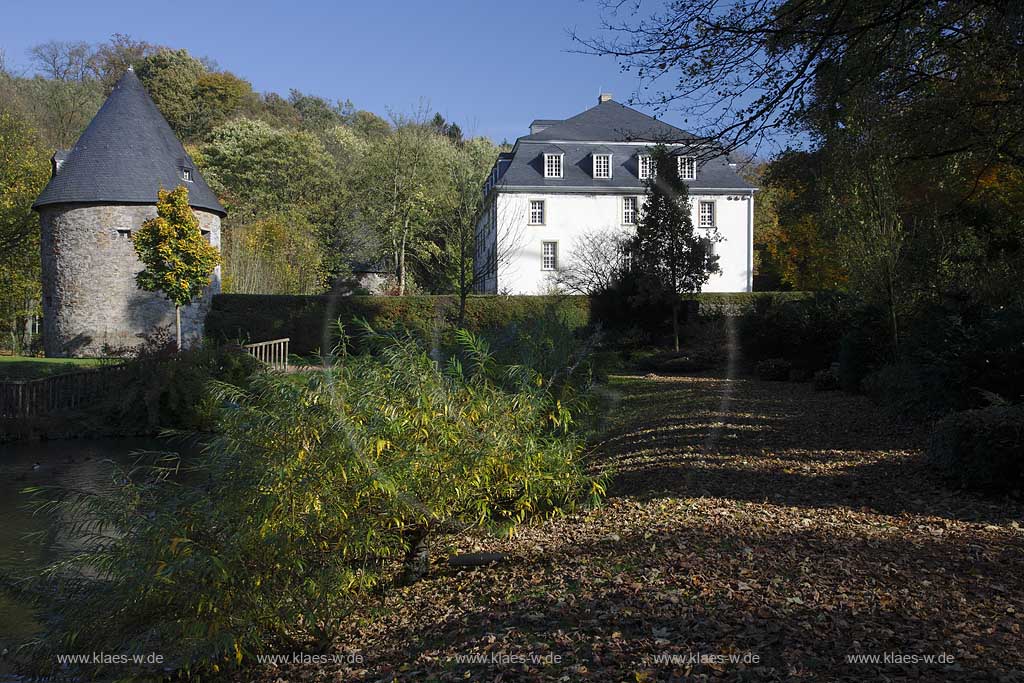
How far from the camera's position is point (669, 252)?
22.9 meters

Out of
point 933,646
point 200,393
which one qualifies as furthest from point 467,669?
point 200,393

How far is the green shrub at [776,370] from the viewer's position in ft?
55.3

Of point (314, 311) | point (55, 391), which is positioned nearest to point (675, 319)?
point (314, 311)

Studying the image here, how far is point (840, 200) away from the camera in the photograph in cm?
1298

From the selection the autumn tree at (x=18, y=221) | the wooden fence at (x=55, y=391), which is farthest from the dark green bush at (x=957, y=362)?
the autumn tree at (x=18, y=221)

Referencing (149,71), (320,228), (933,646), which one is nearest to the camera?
(933,646)

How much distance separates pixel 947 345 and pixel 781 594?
5.86 m

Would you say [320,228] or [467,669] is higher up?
[320,228]

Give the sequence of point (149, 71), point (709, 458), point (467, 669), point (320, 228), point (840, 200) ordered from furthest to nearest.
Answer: point (149, 71) → point (320, 228) → point (840, 200) → point (709, 458) → point (467, 669)

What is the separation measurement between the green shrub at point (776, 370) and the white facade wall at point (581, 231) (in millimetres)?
19057

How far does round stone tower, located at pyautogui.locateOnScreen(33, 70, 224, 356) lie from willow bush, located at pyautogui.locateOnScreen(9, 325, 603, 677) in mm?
22419

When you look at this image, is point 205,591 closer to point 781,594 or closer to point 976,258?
point 781,594
